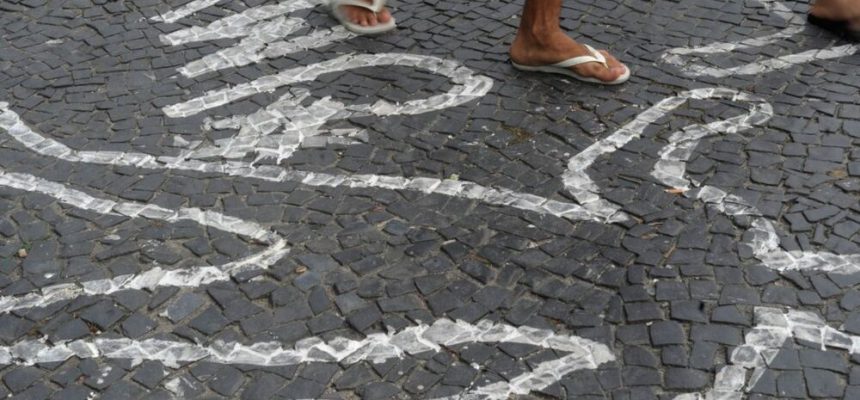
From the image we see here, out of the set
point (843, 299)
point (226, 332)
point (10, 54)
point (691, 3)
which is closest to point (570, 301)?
point (843, 299)

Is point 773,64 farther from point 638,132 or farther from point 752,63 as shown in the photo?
point 638,132

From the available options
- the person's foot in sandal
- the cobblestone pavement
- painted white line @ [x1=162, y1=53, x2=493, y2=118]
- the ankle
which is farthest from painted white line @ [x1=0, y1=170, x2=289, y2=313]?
the person's foot in sandal

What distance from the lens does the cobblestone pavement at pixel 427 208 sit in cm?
309

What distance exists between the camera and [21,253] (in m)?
3.63

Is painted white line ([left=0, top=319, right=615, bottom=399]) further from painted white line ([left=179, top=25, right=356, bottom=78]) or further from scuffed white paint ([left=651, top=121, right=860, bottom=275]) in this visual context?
painted white line ([left=179, top=25, right=356, bottom=78])

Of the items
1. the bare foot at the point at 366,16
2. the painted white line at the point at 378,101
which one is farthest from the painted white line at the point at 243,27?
the painted white line at the point at 378,101

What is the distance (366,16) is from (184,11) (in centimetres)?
105

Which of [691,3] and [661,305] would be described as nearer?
[661,305]

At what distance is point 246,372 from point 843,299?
1.99 meters

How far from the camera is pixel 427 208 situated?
3787 mm

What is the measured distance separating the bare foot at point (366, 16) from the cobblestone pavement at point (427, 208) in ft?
0.31

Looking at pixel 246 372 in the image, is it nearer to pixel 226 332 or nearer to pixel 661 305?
pixel 226 332

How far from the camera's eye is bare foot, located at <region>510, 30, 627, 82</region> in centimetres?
451

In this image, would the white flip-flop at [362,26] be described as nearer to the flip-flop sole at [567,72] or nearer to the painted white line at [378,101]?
the painted white line at [378,101]
